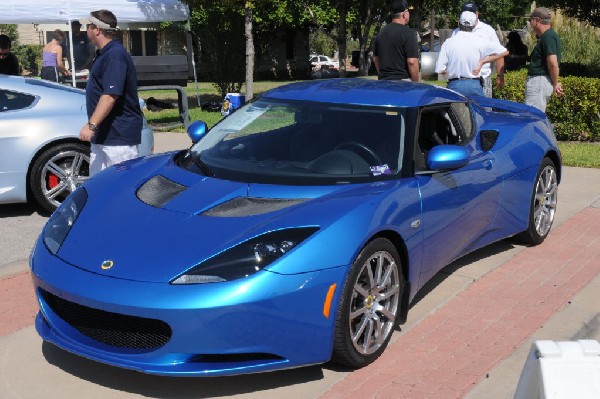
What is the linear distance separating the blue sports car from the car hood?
0.01 m

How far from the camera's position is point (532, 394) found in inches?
93.7

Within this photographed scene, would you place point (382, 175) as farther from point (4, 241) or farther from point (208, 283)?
point (4, 241)

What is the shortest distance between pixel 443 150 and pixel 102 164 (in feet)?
9.53

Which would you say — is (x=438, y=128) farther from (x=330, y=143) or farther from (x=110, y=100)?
(x=110, y=100)

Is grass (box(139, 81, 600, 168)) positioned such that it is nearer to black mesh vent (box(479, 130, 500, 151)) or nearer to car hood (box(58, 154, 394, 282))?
black mesh vent (box(479, 130, 500, 151))

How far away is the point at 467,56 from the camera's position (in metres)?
9.27

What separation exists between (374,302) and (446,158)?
41.9 inches

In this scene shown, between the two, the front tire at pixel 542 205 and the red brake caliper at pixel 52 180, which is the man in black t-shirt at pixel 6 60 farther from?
the front tire at pixel 542 205

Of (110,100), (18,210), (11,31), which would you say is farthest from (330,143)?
(11,31)

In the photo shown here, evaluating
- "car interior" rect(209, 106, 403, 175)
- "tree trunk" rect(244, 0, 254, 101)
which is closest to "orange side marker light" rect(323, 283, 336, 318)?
"car interior" rect(209, 106, 403, 175)

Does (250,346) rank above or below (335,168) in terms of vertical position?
below

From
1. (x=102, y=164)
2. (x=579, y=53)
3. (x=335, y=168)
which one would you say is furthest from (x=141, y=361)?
(x=579, y=53)

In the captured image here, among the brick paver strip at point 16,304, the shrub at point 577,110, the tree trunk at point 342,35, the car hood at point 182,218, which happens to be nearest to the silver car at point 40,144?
the brick paver strip at point 16,304

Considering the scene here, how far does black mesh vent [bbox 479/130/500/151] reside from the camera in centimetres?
585
